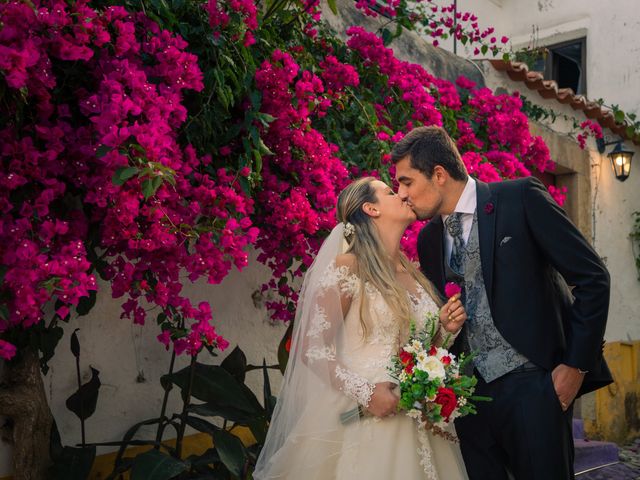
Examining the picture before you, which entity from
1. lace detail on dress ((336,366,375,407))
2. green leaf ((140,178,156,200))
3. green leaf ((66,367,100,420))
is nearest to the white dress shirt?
lace detail on dress ((336,366,375,407))

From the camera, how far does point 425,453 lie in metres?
2.75

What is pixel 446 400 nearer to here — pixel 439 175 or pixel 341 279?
pixel 341 279

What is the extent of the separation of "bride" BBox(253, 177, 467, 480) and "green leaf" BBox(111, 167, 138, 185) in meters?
0.80

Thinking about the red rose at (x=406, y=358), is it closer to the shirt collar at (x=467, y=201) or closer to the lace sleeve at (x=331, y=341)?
the lace sleeve at (x=331, y=341)

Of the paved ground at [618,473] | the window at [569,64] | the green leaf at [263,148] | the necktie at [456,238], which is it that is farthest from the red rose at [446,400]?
the window at [569,64]

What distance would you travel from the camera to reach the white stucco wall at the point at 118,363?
3238mm

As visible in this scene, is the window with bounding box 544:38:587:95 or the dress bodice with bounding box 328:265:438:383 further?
the window with bounding box 544:38:587:95

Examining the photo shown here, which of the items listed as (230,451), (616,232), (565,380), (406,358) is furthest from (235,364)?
(616,232)

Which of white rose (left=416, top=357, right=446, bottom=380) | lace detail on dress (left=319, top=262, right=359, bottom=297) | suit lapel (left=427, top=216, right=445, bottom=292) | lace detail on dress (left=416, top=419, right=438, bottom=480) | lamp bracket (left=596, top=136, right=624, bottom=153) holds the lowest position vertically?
lace detail on dress (left=416, top=419, right=438, bottom=480)

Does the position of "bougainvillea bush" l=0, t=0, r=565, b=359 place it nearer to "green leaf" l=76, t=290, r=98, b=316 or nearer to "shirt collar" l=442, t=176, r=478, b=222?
"green leaf" l=76, t=290, r=98, b=316

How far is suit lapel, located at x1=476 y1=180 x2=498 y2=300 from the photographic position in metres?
2.79

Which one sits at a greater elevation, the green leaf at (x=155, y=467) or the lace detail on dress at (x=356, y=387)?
the lace detail on dress at (x=356, y=387)

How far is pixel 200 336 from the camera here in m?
2.91

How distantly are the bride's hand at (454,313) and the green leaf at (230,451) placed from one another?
3.55ft
